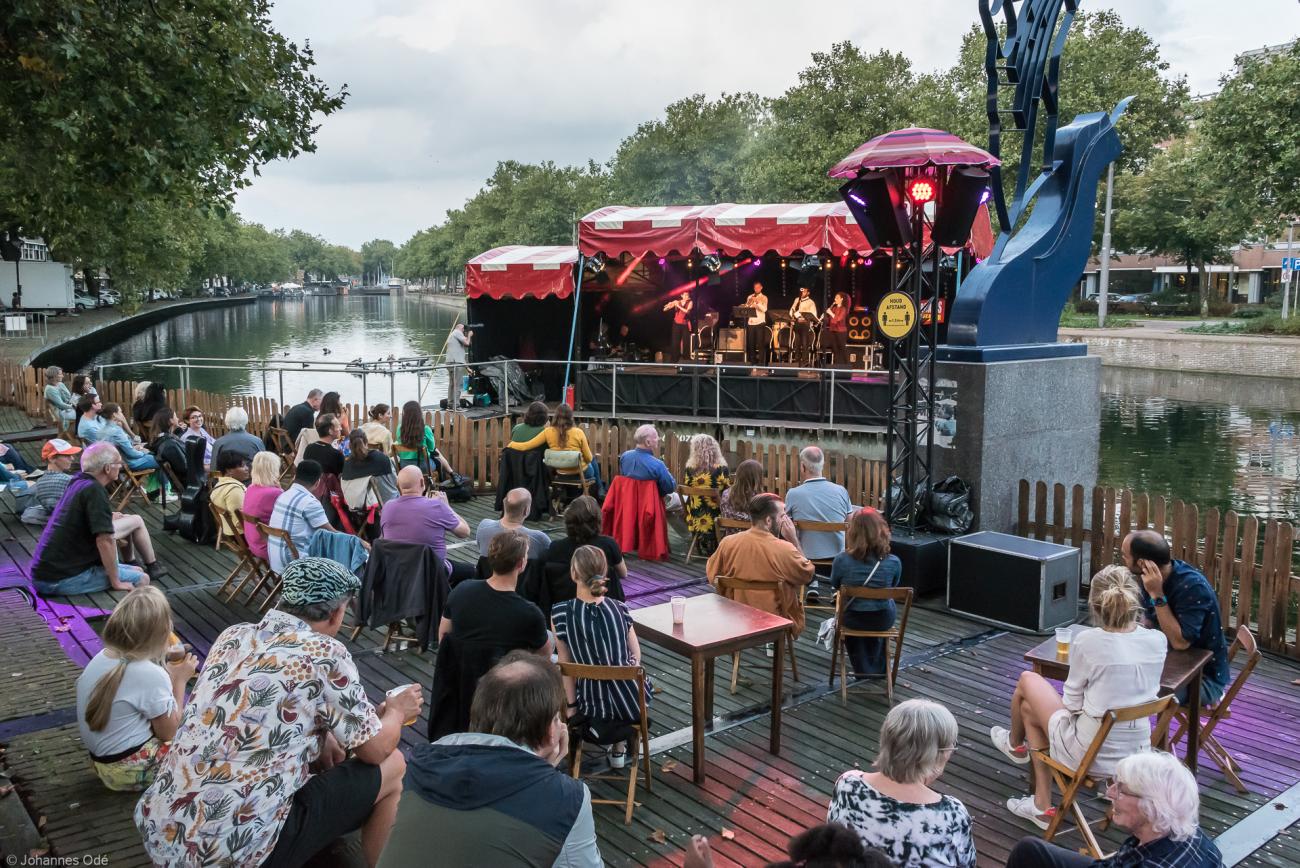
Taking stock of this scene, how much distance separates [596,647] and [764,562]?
1619 mm

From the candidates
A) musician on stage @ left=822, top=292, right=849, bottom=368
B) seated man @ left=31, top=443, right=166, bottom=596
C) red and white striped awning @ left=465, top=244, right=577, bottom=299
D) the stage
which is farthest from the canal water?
seated man @ left=31, top=443, right=166, bottom=596

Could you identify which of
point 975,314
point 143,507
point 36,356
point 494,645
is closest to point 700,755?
point 494,645

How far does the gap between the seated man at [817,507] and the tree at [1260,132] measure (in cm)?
2594

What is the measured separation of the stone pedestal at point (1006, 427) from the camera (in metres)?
8.08

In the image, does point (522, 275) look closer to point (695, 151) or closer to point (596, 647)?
point (596, 647)

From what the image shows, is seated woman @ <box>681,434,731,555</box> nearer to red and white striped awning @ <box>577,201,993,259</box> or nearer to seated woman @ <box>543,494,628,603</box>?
seated woman @ <box>543,494,628,603</box>

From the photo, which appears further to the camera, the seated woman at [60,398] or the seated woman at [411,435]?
the seated woman at [60,398]

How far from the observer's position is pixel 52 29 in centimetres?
681

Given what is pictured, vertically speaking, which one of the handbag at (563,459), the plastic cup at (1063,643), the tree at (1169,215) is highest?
the tree at (1169,215)

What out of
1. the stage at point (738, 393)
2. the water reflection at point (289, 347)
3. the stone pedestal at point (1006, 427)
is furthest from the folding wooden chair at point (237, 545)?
the stage at point (738, 393)

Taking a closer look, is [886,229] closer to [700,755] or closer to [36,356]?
[700,755]

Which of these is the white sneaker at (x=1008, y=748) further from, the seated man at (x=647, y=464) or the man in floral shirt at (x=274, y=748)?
the seated man at (x=647, y=464)

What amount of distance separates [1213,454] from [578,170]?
171 feet

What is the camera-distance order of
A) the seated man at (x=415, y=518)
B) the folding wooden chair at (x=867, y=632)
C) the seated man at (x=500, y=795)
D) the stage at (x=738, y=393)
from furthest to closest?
the stage at (x=738, y=393), the seated man at (x=415, y=518), the folding wooden chair at (x=867, y=632), the seated man at (x=500, y=795)
